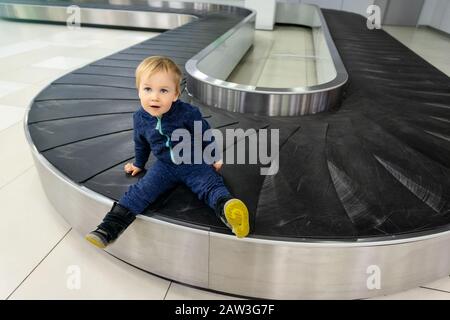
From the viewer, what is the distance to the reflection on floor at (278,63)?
516 cm

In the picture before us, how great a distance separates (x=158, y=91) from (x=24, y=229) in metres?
1.19

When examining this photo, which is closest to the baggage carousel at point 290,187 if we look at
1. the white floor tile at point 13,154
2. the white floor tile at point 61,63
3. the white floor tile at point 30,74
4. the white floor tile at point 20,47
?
the white floor tile at point 13,154

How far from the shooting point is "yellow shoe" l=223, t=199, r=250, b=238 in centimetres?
134

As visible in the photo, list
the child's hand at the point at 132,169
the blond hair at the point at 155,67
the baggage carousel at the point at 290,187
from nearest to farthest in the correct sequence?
the blond hair at the point at 155,67
the baggage carousel at the point at 290,187
the child's hand at the point at 132,169

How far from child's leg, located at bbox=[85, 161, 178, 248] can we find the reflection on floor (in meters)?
3.56

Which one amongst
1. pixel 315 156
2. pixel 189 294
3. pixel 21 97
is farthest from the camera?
pixel 21 97

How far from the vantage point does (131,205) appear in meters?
1.48

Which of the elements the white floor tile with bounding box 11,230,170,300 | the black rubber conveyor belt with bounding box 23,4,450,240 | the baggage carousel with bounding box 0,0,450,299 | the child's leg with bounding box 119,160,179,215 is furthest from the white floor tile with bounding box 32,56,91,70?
the child's leg with bounding box 119,160,179,215

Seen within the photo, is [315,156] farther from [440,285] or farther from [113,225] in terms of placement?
[113,225]

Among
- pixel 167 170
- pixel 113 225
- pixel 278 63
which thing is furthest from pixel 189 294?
pixel 278 63

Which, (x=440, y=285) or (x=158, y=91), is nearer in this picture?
(x=158, y=91)

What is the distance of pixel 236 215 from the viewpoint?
1339 mm

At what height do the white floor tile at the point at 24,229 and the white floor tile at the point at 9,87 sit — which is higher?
the white floor tile at the point at 24,229

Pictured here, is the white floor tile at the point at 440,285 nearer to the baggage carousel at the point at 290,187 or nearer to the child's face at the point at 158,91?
the baggage carousel at the point at 290,187
